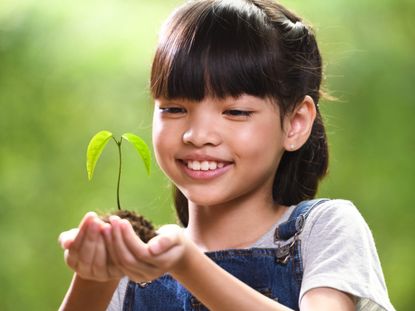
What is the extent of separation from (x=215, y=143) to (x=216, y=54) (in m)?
0.14

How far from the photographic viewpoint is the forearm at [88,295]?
1.46m

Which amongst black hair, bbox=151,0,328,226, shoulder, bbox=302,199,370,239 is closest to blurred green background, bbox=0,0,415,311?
black hair, bbox=151,0,328,226

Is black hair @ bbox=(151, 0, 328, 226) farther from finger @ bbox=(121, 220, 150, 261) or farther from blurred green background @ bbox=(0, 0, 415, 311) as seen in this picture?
blurred green background @ bbox=(0, 0, 415, 311)

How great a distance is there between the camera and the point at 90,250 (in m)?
1.19

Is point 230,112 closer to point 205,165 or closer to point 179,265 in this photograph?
point 205,165

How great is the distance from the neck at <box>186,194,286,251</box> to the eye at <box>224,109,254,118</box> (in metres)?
0.18

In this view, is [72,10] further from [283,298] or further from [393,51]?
[283,298]

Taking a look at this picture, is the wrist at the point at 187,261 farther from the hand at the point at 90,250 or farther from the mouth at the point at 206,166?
the mouth at the point at 206,166

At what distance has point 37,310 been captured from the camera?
2707 mm

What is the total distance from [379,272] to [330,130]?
1060 mm

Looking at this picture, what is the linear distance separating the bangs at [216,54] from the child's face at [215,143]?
0.07ft

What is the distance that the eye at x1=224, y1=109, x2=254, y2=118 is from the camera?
4.92ft

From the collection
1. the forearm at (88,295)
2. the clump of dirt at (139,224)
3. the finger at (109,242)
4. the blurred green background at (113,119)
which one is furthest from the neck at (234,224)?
the blurred green background at (113,119)

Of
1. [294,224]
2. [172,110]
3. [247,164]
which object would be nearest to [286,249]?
[294,224]
